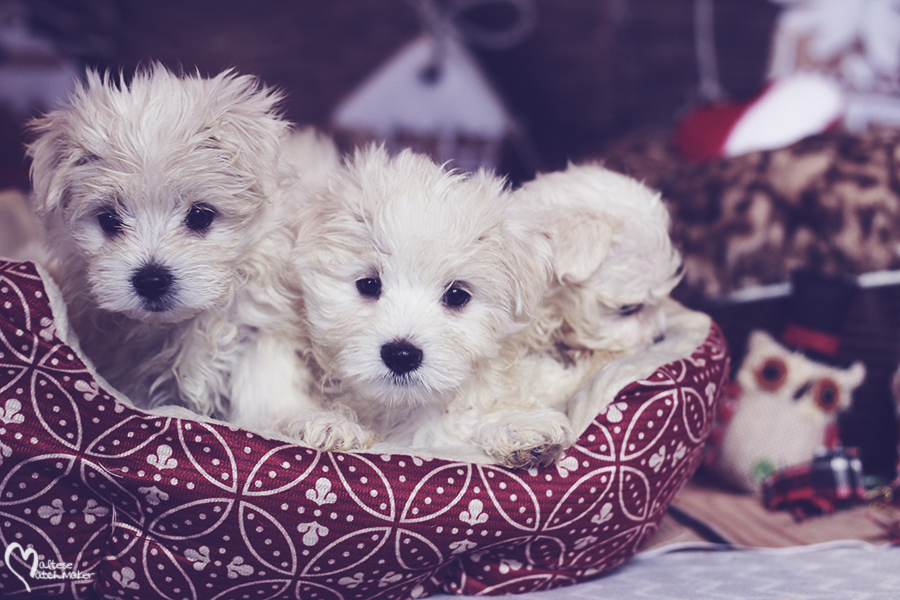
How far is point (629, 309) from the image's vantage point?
205cm

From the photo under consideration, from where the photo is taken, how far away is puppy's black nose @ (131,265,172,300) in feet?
5.05

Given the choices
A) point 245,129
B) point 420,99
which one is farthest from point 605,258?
point 420,99

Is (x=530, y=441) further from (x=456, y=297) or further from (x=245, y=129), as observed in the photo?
(x=245, y=129)

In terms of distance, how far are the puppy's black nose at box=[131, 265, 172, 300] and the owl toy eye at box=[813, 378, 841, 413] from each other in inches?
85.2

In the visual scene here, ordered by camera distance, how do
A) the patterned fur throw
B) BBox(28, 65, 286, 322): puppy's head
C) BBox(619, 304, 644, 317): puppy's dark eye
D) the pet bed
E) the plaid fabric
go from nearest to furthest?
the pet bed → BBox(28, 65, 286, 322): puppy's head → BBox(619, 304, 644, 317): puppy's dark eye → the plaid fabric → the patterned fur throw

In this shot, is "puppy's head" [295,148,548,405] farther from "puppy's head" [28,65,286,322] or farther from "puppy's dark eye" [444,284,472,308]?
"puppy's head" [28,65,286,322]

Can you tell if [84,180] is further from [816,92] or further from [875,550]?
[816,92]

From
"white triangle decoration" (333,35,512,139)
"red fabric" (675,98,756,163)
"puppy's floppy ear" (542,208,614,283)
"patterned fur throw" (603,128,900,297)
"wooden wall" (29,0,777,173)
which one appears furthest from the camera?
"wooden wall" (29,0,777,173)

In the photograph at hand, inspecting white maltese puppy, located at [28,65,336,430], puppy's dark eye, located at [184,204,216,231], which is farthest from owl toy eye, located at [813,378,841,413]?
puppy's dark eye, located at [184,204,216,231]

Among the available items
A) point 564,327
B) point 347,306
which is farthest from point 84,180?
point 564,327

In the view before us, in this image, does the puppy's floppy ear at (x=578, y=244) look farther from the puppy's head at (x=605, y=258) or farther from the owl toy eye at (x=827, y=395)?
the owl toy eye at (x=827, y=395)

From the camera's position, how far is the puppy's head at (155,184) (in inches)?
61.0

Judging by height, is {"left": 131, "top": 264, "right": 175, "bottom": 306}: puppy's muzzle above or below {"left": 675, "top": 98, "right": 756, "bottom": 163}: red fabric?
below

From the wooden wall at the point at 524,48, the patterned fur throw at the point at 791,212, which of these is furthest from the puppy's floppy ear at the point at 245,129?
the wooden wall at the point at 524,48
